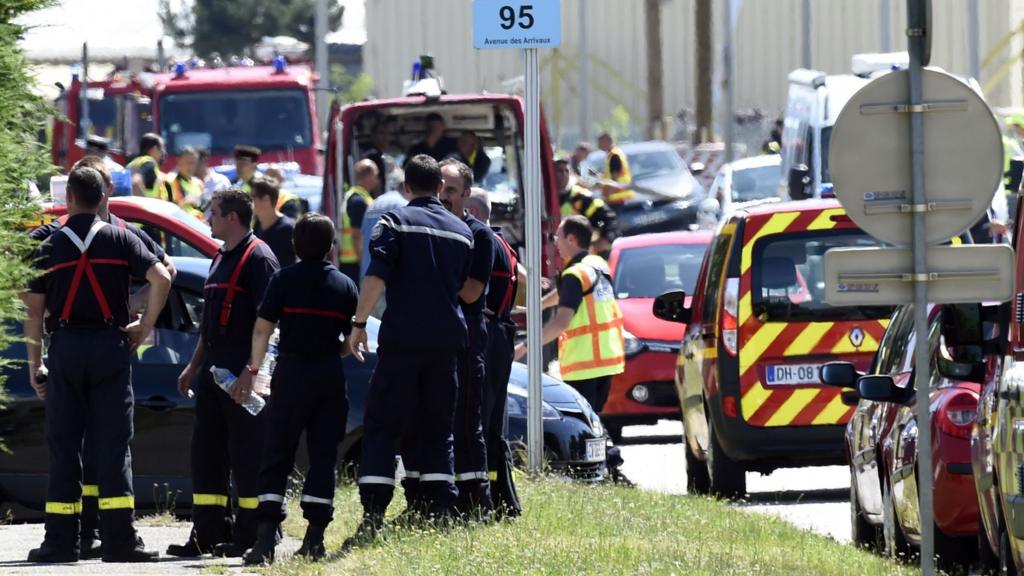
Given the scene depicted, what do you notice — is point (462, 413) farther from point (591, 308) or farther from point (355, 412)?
point (591, 308)

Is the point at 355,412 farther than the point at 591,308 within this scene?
No

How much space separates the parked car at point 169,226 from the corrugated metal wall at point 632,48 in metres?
47.9

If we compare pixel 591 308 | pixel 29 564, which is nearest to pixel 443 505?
pixel 29 564

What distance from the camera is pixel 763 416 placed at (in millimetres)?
12336

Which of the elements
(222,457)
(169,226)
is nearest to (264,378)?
(222,457)

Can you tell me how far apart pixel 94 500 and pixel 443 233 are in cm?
212

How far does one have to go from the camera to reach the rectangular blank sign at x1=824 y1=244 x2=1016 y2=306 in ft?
25.5

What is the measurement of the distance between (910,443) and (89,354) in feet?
11.6

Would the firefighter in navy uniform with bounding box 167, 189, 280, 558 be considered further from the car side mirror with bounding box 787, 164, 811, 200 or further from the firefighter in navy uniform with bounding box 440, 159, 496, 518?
the car side mirror with bounding box 787, 164, 811, 200

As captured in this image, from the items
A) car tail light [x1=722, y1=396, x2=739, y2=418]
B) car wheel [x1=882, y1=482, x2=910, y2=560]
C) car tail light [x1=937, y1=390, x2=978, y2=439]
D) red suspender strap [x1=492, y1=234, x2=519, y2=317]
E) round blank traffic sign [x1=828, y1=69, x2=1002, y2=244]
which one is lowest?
car wheel [x1=882, y1=482, x2=910, y2=560]

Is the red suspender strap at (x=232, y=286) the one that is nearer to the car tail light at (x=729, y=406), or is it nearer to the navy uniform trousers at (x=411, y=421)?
the navy uniform trousers at (x=411, y=421)

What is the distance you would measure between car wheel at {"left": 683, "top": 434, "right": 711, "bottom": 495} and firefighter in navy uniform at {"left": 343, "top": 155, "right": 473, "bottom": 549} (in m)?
4.08

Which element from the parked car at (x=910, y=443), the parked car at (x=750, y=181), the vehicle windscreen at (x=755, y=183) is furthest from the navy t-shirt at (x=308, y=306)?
the vehicle windscreen at (x=755, y=183)

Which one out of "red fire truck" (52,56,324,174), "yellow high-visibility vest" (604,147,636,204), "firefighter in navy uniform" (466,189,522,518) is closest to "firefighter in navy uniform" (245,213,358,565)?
"firefighter in navy uniform" (466,189,522,518)
